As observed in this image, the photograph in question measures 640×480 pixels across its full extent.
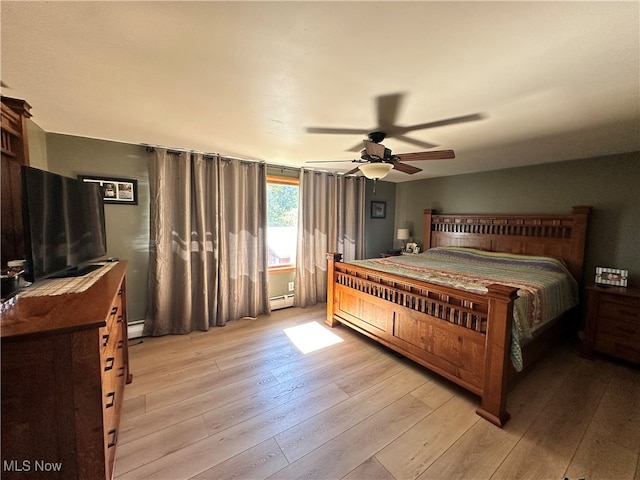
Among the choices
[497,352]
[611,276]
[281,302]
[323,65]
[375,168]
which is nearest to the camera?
[323,65]

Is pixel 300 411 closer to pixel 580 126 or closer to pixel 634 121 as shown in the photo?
pixel 580 126

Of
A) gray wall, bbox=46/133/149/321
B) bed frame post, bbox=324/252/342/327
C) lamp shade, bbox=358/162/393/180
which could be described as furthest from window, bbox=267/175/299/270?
lamp shade, bbox=358/162/393/180

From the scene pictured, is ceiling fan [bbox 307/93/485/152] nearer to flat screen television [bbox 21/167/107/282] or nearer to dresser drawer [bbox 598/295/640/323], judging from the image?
flat screen television [bbox 21/167/107/282]

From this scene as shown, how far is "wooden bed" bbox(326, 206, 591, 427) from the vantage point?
176cm

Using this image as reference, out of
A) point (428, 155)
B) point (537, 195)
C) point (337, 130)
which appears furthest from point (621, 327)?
point (337, 130)

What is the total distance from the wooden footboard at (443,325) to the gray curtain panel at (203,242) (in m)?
1.46

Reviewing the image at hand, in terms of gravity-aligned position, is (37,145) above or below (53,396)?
above

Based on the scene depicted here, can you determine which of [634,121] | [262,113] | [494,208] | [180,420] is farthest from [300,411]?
[494,208]

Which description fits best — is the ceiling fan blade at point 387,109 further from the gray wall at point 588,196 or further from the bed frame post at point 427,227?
the bed frame post at point 427,227

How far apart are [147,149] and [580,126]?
163 inches

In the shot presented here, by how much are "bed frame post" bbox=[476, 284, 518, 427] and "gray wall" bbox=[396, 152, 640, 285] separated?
2.25 m

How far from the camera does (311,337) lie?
2982mm

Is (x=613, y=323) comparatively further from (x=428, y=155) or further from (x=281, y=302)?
(x=281, y=302)

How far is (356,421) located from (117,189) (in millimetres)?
3212
